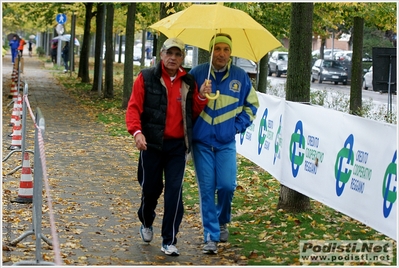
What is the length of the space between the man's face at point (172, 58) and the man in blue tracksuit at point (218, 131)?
370 millimetres

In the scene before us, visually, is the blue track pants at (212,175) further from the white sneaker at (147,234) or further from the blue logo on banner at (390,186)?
the blue logo on banner at (390,186)

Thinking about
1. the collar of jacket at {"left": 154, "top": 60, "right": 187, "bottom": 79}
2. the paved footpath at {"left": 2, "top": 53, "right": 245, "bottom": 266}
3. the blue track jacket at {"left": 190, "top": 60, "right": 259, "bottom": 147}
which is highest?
the collar of jacket at {"left": 154, "top": 60, "right": 187, "bottom": 79}

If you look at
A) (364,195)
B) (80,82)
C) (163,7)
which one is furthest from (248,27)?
(80,82)

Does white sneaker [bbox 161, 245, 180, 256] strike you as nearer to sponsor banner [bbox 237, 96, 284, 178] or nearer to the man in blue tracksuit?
the man in blue tracksuit

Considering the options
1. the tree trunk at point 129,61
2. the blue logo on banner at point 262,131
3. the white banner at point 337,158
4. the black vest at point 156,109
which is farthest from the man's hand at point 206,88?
the tree trunk at point 129,61

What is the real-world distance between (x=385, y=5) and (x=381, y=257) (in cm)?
1447

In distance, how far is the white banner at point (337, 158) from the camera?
6535 millimetres

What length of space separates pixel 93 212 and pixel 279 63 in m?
46.6

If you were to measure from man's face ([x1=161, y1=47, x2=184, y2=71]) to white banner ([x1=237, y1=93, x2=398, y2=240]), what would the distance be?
5.49ft

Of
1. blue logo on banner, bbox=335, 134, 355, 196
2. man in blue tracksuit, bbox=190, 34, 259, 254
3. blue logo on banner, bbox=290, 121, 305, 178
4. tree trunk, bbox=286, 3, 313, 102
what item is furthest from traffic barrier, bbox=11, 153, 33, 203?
blue logo on banner, bbox=335, 134, 355, 196

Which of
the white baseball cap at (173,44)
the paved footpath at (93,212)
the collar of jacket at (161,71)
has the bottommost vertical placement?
the paved footpath at (93,212)

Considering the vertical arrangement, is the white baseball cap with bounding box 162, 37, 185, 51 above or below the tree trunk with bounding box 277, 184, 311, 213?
above

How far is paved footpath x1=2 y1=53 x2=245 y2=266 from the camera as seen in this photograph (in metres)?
7.09

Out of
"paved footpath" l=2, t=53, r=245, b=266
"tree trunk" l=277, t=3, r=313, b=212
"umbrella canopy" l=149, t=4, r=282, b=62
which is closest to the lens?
"paved footpath" l=2, t=53, r=245, b=266
